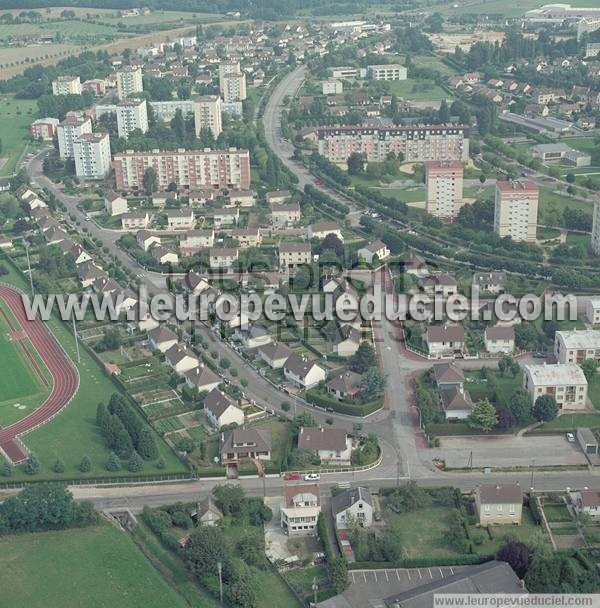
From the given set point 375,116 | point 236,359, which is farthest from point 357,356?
point 375,116

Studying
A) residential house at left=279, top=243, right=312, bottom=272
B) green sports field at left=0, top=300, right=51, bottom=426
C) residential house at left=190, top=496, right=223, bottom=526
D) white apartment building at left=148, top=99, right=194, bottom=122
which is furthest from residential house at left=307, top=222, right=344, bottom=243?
white apartment building at left=148, top=99, right=194, bottom=122

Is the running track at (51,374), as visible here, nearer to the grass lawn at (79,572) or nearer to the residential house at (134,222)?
the grass lawn at (79,572)

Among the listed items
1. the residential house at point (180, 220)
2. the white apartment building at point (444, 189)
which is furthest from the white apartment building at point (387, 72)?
the residential house at point (180, 220)

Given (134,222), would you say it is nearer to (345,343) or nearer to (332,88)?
(345,343)

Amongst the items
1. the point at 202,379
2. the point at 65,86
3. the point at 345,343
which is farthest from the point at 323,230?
the point at 65,86

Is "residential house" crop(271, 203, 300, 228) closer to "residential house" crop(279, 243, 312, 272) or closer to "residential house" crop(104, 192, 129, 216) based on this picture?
"residential house" crop(279, 243, 312, 272)

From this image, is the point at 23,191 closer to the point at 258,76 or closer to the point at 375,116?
the point at 375,116
